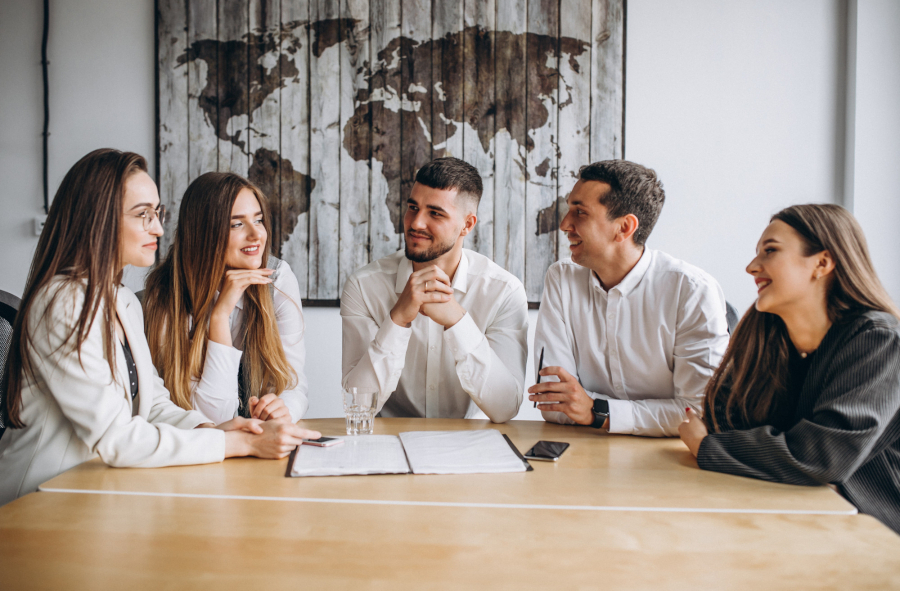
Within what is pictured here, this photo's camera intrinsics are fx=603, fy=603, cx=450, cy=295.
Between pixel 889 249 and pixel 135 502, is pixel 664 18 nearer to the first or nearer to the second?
pixel 889 249

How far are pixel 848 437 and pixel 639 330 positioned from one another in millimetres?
763

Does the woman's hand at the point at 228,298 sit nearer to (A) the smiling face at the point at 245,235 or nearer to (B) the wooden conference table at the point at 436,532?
(A) the smiling face at the point at 245,235

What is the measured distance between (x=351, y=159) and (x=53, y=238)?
1.66m

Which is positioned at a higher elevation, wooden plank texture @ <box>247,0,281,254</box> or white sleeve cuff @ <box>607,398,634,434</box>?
wooden plank texture @ <box>247,0,281,254</box>

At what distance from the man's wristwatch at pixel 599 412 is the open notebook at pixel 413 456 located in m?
0.28

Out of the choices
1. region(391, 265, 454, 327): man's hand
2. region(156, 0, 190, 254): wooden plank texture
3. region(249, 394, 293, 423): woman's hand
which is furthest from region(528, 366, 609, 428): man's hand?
region(156, 0, 190, 254): wooden plank texture

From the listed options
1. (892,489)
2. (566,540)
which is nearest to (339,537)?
(566,540)

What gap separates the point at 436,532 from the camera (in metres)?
0.92

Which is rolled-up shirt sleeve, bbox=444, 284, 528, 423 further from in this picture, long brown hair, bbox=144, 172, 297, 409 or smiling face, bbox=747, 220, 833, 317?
smiling face, bbox=747, 220, 833, 317

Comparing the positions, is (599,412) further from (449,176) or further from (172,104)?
(172,104)

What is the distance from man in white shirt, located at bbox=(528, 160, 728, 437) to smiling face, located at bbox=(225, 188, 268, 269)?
94 cm

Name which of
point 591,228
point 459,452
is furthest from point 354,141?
point 459,452

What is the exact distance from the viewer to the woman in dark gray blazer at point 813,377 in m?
1.15

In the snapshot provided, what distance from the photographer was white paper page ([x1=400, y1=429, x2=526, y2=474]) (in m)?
1.21
